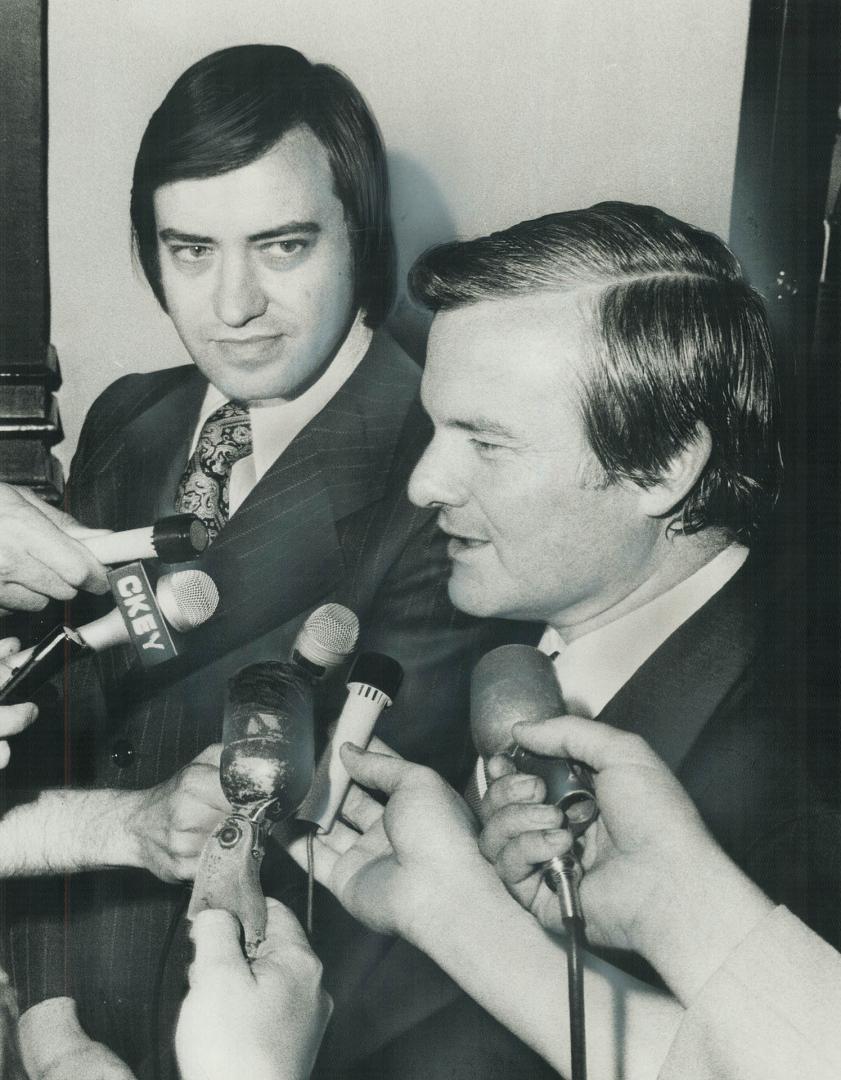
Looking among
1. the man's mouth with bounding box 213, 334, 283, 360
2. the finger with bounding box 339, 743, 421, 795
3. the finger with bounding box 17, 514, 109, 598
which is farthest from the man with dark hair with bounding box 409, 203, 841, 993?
the finger with bounding box 17, 514, 109, 598


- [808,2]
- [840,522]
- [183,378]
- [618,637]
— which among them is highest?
[808,2]

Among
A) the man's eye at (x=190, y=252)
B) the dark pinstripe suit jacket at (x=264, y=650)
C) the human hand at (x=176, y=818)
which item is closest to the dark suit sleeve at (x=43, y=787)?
the dark pinstripe suit jacket at (x=264, y=650)

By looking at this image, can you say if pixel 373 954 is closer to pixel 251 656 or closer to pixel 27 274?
pixel 251 656

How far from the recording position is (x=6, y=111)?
5.40ft

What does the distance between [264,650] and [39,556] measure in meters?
0.34

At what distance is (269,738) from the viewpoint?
60.2 inches

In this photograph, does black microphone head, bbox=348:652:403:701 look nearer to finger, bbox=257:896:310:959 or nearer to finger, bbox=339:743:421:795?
finger, bbox=339:743:421:795

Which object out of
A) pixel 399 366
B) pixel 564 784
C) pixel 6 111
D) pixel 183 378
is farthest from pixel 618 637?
pixel 6 111

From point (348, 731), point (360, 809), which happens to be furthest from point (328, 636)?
point (360, 809)

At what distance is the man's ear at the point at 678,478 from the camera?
5.04 feet

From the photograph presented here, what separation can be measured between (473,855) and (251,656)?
393 millimetres

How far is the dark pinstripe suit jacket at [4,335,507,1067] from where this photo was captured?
1.61 m

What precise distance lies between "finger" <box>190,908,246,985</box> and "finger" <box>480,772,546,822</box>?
35cm

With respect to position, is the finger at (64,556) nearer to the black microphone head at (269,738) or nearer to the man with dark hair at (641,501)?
the black microphone head at (269,738)
